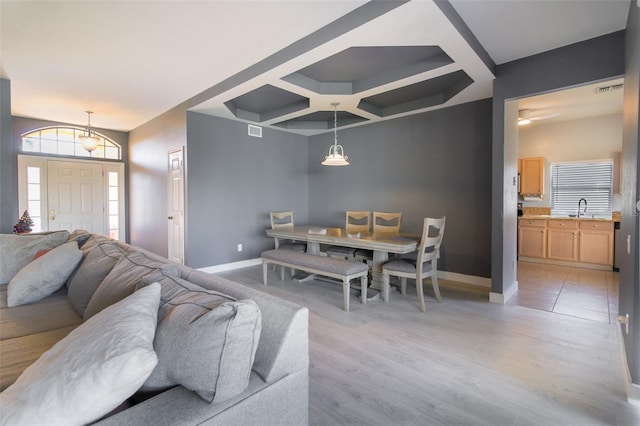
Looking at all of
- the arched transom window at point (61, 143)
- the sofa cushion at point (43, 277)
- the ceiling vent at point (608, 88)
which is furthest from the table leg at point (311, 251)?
the arched transom window at point (61, 143)

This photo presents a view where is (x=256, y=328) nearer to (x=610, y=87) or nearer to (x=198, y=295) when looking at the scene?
(x=198, y=295)

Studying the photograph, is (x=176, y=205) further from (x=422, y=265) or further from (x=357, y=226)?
(x=422, y=265)

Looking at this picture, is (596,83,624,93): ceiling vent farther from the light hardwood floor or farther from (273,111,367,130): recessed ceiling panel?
(273,111,367,130): recessed ceiling panel

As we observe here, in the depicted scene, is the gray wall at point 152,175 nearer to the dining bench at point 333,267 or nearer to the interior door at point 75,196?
the interior door at point 75,196

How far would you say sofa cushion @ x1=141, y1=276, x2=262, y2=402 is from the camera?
86 centimetres

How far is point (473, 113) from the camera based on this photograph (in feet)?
13.7

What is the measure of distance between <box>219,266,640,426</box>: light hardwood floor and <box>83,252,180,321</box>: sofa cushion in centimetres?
115

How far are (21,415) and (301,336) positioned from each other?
76cm

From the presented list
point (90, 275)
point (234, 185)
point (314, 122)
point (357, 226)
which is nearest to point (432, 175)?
point (357, 226)

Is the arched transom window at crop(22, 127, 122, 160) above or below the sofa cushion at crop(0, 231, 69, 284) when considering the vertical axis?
above

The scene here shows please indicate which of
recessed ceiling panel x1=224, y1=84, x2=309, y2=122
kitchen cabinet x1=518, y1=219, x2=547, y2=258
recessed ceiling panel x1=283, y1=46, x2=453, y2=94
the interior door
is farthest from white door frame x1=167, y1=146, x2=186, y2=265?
kitchen cabinet x1=518, y1=219, x2=547, y2=258

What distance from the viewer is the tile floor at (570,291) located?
3164 mm

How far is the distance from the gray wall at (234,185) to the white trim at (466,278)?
312 cm

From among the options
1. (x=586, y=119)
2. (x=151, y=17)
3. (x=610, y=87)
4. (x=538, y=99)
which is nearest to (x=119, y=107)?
(x=151, y=17)
